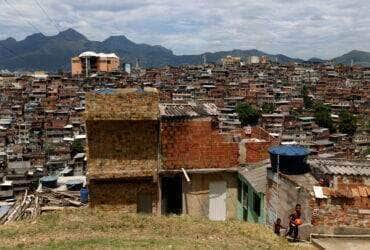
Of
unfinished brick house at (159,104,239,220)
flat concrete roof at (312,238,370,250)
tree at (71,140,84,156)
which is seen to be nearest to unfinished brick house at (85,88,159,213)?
unfinished brick house at (159,104,239,220)

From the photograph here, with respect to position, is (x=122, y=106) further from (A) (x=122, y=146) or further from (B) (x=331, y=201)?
(B) (x=331, y=201)

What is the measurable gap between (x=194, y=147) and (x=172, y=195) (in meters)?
2.18

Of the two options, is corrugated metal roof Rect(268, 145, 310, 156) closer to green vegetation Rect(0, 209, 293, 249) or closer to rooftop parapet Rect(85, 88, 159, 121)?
green vegetation Rect(0, 209, 293, 249)

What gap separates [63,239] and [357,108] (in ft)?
311

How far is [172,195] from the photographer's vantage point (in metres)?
20.2

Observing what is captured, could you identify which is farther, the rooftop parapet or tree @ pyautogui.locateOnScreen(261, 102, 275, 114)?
tree @ pyautogui.locateOnScreen(261, 102, 275, 114)

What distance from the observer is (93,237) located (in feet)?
A: 43.8

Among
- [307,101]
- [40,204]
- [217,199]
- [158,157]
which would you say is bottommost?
[307,101]

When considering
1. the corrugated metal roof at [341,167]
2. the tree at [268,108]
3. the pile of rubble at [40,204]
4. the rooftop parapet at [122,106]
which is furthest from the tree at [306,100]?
the corrugated metal roof at [341,167]

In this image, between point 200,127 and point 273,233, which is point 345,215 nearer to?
point 273,233

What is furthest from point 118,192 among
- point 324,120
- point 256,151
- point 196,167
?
point 324,120

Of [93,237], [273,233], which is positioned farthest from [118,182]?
[273,233]

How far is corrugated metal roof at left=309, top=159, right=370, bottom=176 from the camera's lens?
1448cm

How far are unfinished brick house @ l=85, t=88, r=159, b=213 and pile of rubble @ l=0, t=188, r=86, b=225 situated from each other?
8.53 ft
